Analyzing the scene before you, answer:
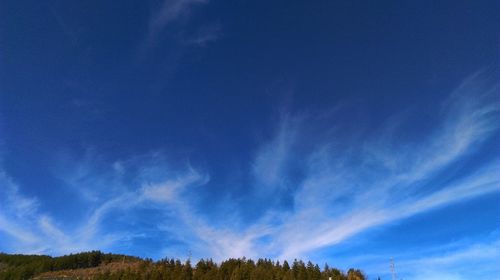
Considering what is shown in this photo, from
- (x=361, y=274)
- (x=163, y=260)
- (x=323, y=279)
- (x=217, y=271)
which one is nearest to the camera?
(x=323, y=279)

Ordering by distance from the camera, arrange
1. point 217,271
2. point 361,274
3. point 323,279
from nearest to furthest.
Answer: point 323,279 < point 361,274 < point 217,271

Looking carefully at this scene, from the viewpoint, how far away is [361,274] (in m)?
151

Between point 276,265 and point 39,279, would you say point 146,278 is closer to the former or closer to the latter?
point 276,265

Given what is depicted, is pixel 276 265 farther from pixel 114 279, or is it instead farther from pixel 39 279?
pixel 39 279

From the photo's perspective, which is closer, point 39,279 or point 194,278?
point 194,278

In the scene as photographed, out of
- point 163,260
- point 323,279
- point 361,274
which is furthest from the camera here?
point 163,260

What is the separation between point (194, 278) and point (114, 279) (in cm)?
3210

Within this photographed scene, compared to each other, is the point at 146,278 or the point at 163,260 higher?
the point at 163,260

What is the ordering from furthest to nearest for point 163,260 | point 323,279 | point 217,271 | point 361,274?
point 163,260, point 217,271, point 361,274, point 323,279

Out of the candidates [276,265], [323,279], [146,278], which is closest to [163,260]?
[146,278]

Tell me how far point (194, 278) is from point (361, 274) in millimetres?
63783

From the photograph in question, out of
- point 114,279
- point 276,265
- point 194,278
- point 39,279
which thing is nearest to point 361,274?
point 276,265

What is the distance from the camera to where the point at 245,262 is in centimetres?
16775

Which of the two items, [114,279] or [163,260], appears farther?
[163,260]
